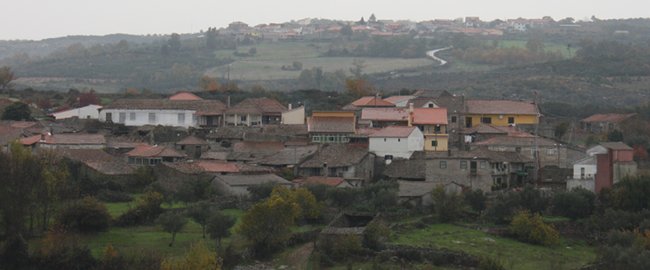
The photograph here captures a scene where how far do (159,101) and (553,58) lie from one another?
2963 inches

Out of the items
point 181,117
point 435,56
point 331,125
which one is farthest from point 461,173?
point 435,56

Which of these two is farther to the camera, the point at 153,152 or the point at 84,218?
the point at 153,152

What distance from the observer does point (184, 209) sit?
134ft

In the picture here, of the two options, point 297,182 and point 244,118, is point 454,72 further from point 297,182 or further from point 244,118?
point 297,182

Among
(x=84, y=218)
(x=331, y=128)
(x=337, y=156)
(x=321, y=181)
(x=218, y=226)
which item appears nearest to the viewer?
(x=218, y=226)

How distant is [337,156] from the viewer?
49.7 metres

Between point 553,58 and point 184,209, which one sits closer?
point 184,209

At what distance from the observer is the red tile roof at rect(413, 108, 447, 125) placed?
177 ft

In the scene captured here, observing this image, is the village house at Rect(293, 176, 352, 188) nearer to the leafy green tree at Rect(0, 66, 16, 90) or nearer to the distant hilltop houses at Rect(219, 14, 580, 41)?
the leafy green tree at Rect(0, 66, 16, 90)

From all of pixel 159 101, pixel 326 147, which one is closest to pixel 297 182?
pixel 326 147

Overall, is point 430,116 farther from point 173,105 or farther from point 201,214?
point 201,214

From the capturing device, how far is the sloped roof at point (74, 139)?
169 feet

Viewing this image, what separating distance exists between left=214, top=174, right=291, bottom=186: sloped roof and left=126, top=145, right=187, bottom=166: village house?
4.40m

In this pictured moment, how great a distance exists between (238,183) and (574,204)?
12.3 meters
